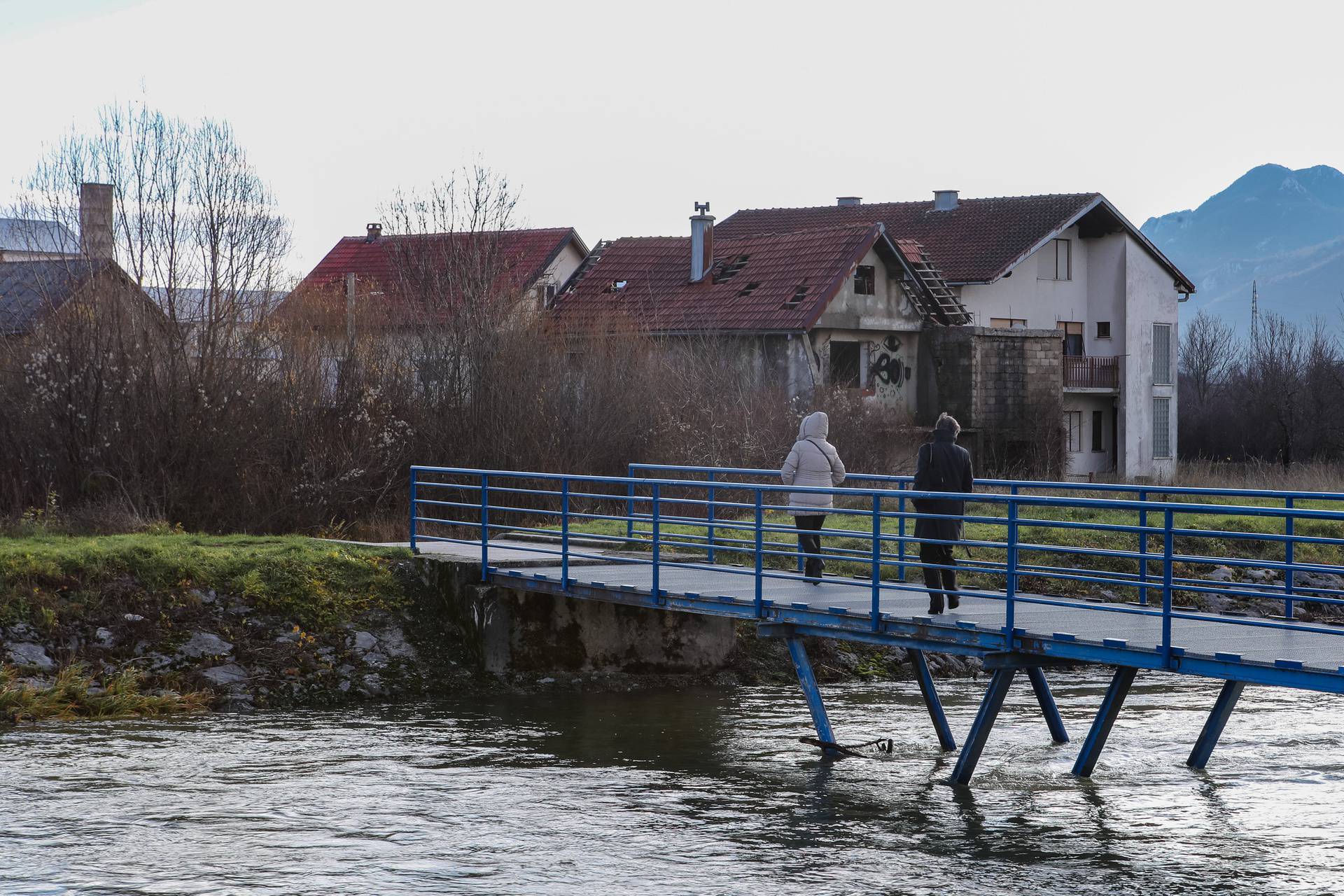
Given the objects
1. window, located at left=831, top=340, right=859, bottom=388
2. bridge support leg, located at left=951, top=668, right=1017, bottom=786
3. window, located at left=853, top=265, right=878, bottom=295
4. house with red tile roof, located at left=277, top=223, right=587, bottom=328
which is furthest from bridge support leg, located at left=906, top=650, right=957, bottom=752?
window, located at left=853, top=265, right=878, bottom=295

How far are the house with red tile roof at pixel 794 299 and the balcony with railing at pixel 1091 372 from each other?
274 inches

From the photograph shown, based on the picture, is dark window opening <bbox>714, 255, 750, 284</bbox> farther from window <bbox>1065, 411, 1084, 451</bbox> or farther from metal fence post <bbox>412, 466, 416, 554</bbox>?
metal fence post <bbox>412, 466, 416, 554</bbox>

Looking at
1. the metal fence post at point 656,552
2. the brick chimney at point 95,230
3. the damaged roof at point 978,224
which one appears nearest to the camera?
the metal fence post at point 656,552

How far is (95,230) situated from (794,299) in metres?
19.0

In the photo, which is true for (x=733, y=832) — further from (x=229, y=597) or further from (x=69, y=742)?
(x=229, y=597)

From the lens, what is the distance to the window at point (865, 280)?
41.7m

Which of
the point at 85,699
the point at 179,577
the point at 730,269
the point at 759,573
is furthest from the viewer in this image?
the point at 730,269

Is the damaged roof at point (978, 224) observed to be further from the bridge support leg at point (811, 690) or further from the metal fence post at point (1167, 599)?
the metal fence post at point (1167, 599)

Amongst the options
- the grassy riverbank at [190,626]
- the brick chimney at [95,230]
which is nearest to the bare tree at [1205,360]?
the brick chimney at [95,230]

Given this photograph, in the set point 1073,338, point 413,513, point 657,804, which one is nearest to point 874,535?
point 657,804

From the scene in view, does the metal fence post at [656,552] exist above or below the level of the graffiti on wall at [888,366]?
below

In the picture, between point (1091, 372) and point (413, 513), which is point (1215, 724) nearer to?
point (413, 513)

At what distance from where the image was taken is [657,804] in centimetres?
1273

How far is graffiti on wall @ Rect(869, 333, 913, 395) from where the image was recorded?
42562 millimetres
